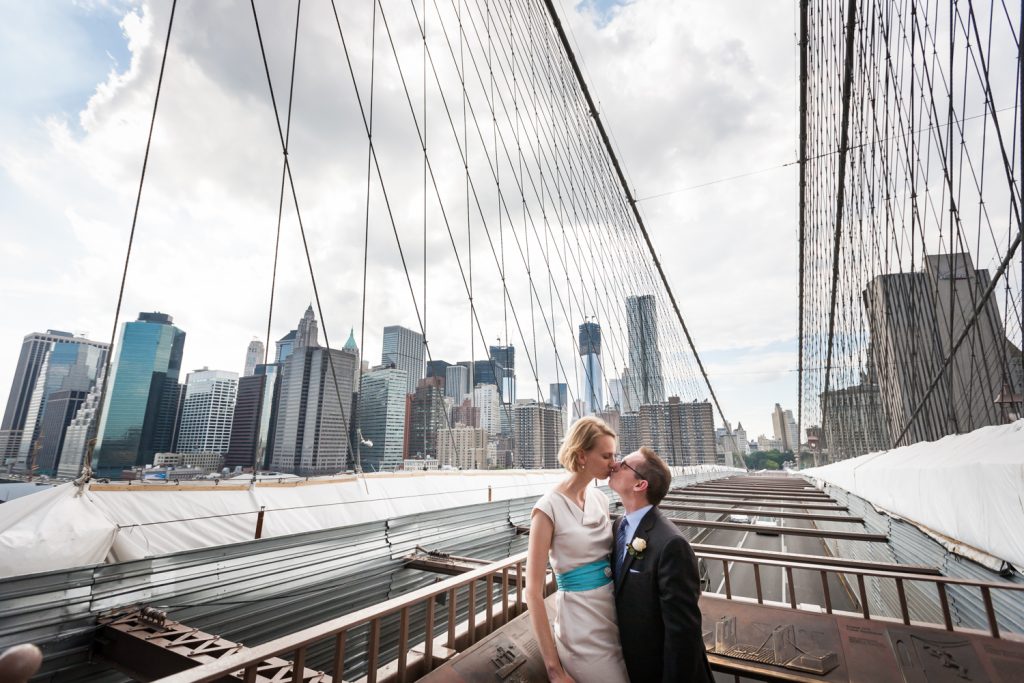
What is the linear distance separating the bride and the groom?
45mm

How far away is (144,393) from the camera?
22641 mm

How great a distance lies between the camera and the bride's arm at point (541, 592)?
1177 millimetres

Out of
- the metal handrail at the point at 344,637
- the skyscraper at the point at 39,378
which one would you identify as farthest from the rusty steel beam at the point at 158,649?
the skyscraper at the point at 39,378

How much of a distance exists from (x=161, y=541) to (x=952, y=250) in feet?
25.5

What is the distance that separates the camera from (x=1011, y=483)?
6.40ft

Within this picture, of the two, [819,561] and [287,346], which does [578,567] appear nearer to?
[819,561]

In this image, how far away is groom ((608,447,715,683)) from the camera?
1.10 metres

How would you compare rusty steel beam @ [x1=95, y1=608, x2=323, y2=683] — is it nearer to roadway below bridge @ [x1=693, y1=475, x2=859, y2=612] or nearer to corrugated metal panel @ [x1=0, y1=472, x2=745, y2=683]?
corrugated metal panel @ [x1=0, y1=472, x2=745, y2=683]

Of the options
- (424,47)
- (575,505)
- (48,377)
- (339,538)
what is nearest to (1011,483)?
(575,505)

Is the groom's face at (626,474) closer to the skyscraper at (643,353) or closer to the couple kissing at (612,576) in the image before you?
the couple kissing at (612,576)

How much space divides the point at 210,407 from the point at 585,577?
107 ft

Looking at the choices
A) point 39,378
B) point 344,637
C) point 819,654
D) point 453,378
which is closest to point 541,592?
point 344,637

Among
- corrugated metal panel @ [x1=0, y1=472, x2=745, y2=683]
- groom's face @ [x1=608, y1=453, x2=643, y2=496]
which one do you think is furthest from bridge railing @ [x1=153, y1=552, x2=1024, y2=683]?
corrugated metal panel @ [x1=0, y1=472, x2=745, y2=683]

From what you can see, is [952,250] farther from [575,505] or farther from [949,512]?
[575,505]
